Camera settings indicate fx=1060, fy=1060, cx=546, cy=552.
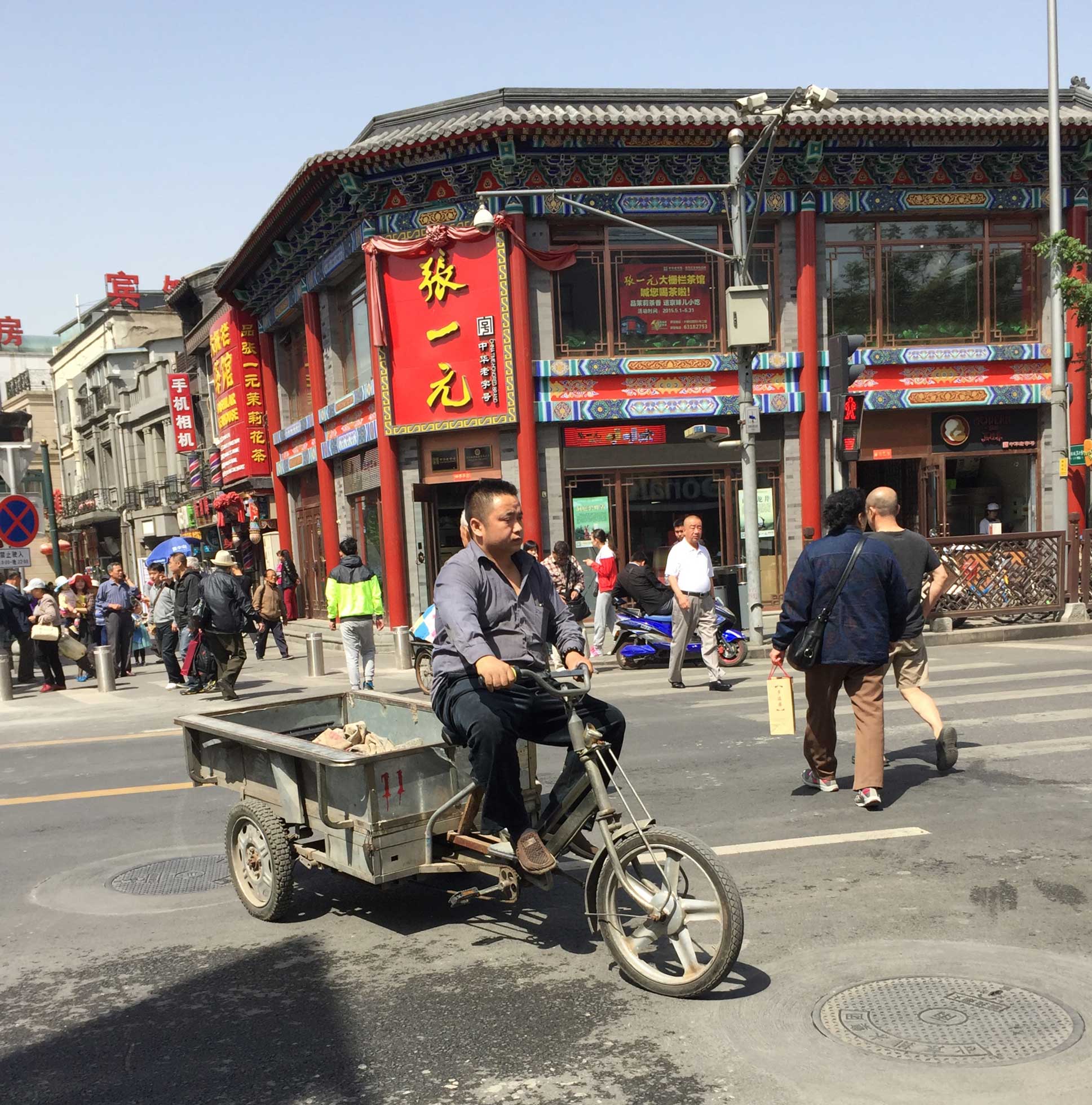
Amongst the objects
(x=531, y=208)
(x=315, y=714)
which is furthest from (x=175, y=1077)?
(x=531, y=208)

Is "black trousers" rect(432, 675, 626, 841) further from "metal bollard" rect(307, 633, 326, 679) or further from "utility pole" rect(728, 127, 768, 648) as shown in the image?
"metal bollard" rect(307, 633, 326, 679)

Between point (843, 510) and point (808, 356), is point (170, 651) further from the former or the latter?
point (808, 356)

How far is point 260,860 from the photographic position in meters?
4.99

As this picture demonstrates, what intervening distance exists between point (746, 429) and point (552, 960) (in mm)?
12029

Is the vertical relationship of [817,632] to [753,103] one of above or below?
below

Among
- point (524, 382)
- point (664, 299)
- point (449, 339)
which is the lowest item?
point (524, 382)

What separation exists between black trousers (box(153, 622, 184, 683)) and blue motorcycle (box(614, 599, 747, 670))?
6.22 m

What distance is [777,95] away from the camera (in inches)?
803

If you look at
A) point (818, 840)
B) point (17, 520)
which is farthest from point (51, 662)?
point (818, 840)

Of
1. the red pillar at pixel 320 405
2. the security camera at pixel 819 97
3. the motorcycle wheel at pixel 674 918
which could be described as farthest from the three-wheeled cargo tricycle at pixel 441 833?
the red pillar at pixel 320 405

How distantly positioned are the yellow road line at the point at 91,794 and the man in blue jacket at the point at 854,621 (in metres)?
4.63

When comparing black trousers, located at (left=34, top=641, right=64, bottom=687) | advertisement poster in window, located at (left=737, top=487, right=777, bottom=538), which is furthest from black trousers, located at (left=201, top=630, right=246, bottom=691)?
advertisement poster in window, located at (left=737, top=487, right=777, bottom=538)

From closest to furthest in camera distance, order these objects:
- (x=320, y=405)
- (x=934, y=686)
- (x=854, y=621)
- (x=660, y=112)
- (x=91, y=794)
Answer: (x=854, y=621) → (x=91, y=794) → (x=934, y=686) → (x=660, y=112) → (x=320, y=405)

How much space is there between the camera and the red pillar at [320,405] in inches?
921
